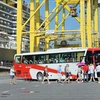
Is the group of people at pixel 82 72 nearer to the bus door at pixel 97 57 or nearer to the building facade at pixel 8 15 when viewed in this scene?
the bus door at pixel 97 57

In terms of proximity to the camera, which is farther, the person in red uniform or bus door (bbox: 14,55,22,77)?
bus door (bbox: 14,55,22,77)

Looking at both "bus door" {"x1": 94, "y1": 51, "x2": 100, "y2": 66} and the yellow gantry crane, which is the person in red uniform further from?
the yellow gantry crane

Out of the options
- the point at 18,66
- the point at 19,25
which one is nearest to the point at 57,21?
the point at 19,25

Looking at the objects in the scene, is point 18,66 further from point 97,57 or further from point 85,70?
point 97,57

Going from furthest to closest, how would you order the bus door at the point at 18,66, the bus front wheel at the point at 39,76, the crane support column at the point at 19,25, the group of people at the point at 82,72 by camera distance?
the crane support column at the point at 19,25 < the bus door at the point at 18,66 < the bus front wheel at the point at 39,76 < the group of people at the point at 82,72

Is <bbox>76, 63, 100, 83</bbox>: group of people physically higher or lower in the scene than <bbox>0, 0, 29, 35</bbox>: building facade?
lower

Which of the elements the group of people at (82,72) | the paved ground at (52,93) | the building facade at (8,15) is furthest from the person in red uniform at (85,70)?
the building facade at (8,15)

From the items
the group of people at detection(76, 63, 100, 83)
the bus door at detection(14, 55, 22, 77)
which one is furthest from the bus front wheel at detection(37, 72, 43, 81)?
the group of people at detection(76, 63, 100, 83)

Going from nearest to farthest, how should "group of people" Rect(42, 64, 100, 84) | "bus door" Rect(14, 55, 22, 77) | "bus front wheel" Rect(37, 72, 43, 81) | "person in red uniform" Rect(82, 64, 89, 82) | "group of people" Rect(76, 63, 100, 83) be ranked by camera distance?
"group of people" Rect(42, 64, 100, 84), "group of people" Rect(76, 63, 100, 83), "person in red uniform" Rect(82, 64, 89, 82), "bus front wheel" Rect(37, 72, 43, 81), "bus door" Rect(14, 55, 22, 77)

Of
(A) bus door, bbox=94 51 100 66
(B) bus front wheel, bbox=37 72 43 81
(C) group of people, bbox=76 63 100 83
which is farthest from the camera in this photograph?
(B) bus front wheel, bbox=37 72 43 81

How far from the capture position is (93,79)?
29438 millimetres

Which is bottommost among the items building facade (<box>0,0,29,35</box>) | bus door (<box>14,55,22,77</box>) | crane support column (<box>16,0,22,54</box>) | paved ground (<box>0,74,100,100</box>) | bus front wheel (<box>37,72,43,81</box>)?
paved ground (<box>0,74,100,100</box>)

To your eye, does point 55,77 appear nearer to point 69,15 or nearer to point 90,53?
point 90,53

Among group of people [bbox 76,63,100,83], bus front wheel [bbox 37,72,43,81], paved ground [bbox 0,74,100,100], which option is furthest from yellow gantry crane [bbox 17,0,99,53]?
paved ground [bbox 0,74,100,100]
